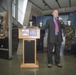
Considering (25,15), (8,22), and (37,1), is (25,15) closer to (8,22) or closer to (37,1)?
(37,1)

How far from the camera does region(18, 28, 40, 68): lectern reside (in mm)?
4930

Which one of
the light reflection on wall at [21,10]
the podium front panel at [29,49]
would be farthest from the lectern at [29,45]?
the light reflection on wall at [21,10]

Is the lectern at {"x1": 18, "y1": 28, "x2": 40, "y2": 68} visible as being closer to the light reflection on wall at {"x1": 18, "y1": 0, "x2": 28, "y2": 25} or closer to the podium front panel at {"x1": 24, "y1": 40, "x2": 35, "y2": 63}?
the podium front panel at {"x1": 24, "y1": 40, "x2": 35, "y2": 63}

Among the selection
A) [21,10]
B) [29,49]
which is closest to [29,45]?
[29,49]

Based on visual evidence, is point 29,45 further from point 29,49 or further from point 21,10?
point 21,10

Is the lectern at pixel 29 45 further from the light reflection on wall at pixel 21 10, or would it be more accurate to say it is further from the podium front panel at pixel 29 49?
the light reflection on wall at pixel 21 10

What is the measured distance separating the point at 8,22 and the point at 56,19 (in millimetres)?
1997

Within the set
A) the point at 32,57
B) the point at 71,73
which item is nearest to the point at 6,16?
the point at 32,57

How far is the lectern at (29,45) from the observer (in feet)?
16.2


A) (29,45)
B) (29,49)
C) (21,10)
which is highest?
(21,10)

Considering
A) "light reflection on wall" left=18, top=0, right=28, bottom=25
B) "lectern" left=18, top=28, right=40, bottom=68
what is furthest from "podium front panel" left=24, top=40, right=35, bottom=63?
"light reflection on wall" left=18, top=0, right=28, bottom=25

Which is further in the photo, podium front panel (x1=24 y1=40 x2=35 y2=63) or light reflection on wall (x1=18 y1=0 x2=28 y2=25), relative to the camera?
light reflection on wall (x1=18 y1=0 x2=28 y2=25)

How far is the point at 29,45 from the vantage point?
16.5 ft

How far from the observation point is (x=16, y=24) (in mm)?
8484
